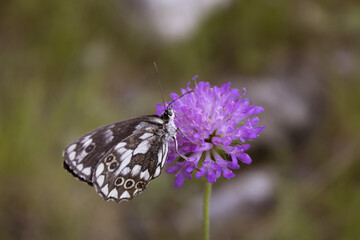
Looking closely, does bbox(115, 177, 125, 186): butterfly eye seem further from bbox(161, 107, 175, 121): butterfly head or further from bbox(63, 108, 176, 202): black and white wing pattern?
bbox(161, 107, 175, 121): butterfly head

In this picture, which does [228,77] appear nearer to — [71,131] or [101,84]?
[101,84]

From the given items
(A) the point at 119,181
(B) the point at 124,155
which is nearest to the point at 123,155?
(B) the point at 124,155

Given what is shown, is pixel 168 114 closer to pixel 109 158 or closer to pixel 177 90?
pixel 109 158

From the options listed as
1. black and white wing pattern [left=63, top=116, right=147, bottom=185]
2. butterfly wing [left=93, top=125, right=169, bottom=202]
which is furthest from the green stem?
black and white wing pattern [left=63, top=116, right=147, bottom=185]

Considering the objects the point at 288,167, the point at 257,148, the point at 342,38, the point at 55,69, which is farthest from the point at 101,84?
the point at 342,38

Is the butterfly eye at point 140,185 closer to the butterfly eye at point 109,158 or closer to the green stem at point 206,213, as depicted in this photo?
the butterfly eye at point 109,158

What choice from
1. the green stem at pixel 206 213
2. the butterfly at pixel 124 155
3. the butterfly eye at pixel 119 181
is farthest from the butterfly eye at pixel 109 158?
the green stem at pixel 206 213
